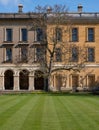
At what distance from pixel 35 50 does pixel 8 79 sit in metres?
6.38

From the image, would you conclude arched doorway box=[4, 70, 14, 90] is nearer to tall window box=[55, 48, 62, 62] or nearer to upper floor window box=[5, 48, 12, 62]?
upper floor window box=[5, 48, 12, 62]

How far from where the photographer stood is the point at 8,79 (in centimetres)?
6550

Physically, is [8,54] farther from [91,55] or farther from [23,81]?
[91,55]

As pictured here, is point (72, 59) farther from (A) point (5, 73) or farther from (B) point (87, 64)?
(A) point (5, 73)

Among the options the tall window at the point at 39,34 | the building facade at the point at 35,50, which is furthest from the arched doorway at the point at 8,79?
the tall window at the point at 39,34

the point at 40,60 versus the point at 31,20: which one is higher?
the point at 31,20

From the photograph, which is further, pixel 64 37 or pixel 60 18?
pixel 64 37

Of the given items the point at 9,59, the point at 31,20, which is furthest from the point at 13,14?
the point at 9,59

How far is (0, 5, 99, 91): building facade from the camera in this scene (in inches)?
2496

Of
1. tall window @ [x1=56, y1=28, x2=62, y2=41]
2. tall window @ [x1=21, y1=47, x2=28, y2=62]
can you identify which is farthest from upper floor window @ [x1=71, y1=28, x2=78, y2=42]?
tall window @ [x1=21, y1=47, x2=28, y2=62]

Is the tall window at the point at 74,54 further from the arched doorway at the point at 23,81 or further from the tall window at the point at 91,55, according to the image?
the arched doorway at the point at 23,81

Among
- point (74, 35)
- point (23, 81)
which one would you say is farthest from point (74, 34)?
point (23, 81)

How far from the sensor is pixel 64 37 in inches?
2474

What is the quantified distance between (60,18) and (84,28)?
24.8 ft
